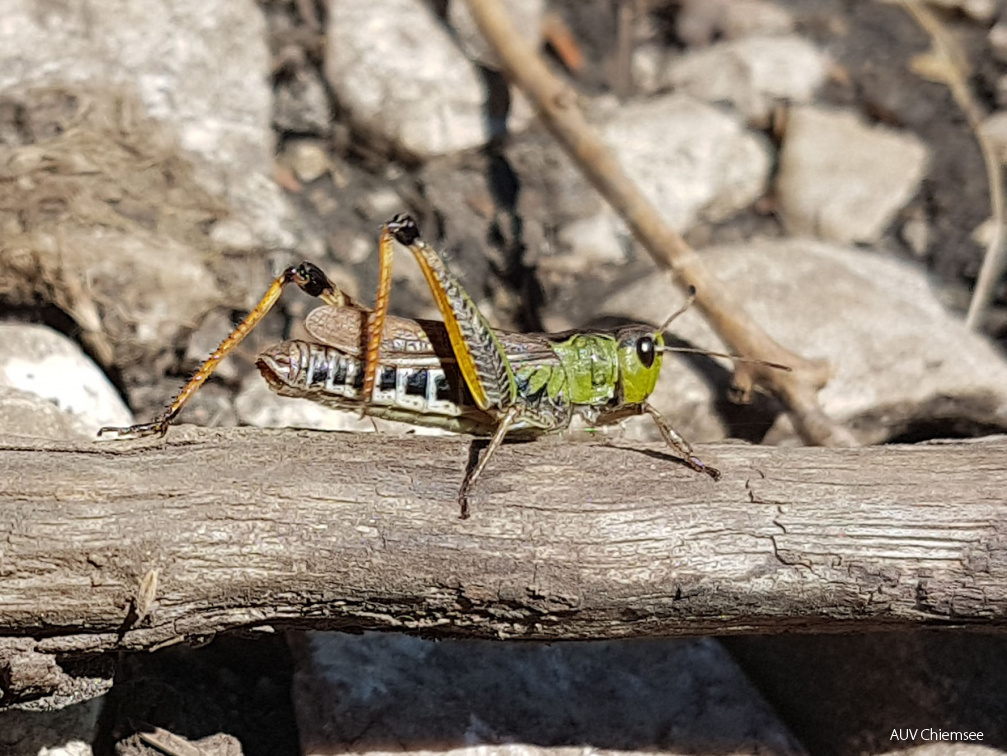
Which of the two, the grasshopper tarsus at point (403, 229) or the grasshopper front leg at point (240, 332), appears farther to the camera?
the grasshopper tarsus at point (403, 229)

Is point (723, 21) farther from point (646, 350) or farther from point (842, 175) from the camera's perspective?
point (646, 350)

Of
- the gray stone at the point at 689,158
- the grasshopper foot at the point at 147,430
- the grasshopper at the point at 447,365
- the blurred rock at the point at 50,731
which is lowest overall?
the blurred rock at the point at 50,731

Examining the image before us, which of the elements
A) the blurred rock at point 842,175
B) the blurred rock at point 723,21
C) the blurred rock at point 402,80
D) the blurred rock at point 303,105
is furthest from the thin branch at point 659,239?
the blurred rock at point 723,21

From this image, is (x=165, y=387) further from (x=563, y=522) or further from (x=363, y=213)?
(x=563, y=522)

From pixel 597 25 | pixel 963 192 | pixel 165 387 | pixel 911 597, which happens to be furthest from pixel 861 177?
pixel 165 387

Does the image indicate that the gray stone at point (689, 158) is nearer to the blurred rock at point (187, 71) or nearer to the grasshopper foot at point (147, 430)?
the blurred rock at point (187, 71)

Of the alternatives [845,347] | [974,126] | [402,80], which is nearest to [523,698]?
[845,347]

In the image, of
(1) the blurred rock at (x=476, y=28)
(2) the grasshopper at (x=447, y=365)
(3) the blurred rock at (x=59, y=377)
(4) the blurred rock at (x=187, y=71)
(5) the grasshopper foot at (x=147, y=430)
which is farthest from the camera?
(1) the blurred rock at (x=476, y=28)
